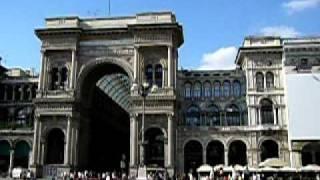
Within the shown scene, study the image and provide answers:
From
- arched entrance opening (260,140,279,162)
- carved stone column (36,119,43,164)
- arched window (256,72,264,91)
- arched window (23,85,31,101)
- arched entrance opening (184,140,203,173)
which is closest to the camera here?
carved stone column (36,119,43,164)

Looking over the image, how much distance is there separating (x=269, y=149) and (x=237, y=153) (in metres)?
4.92

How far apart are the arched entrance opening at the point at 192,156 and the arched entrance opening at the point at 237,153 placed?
4.55 meters

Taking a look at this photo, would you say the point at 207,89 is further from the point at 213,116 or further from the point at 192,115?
the point at 192,115

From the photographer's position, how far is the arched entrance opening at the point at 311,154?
232 ft

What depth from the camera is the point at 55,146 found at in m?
73.4

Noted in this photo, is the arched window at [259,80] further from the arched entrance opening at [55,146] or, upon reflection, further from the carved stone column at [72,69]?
the arched entrance opening at [55,146]

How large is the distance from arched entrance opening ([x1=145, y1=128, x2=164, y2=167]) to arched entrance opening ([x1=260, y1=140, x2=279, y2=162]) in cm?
1475

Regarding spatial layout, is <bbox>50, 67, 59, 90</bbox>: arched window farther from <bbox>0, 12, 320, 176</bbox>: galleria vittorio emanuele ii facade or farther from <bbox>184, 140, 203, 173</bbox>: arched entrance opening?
<bbox>184, 140, 203, 173</bbox>: arched entrance opening

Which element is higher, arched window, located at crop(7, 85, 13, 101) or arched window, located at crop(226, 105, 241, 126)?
arched window, located at crop(7, 85, 13, 101)

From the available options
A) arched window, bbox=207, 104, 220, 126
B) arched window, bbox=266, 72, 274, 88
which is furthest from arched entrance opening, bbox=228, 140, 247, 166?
arched window, bbox=266, 72, 274, 88

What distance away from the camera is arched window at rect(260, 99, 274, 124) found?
243ft

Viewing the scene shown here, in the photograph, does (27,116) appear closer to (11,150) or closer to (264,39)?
(11,150)

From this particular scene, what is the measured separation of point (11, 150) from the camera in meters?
80.8

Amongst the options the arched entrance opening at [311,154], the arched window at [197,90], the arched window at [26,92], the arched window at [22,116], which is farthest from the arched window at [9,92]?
the arched entrance opening at [311,154]
